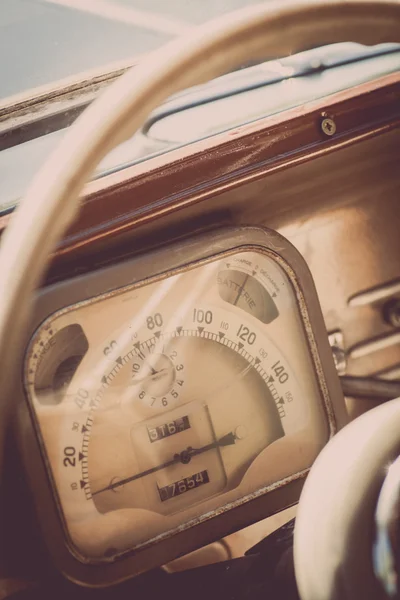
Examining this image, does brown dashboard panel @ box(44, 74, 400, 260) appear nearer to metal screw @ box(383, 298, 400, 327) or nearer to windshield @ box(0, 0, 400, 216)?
windshield @ box(0, 0, 400, 216)

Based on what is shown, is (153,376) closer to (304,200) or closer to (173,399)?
(173,399)

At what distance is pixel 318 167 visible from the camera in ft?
Answer: 2.80

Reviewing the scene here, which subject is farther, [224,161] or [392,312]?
[392,312]

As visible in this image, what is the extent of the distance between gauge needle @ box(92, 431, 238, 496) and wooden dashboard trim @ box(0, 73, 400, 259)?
0.33 meters

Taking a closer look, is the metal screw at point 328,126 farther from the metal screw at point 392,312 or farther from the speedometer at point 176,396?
the metal screw at point 392,312

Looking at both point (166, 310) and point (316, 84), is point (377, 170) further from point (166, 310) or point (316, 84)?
point (166, 310)

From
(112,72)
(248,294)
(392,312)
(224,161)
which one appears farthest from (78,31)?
(392,312)

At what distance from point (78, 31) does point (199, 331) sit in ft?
1.86

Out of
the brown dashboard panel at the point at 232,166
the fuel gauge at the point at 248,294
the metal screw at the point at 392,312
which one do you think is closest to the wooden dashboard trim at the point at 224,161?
the brown dashboard panel at the point at 232,166

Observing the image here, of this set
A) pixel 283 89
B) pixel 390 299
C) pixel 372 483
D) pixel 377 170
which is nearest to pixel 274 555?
pixel 372 483

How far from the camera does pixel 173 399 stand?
83cm

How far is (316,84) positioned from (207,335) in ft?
1.52

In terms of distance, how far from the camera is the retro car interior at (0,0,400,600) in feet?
2.44

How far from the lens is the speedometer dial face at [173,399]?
77cm
